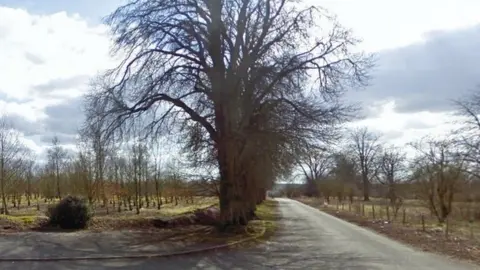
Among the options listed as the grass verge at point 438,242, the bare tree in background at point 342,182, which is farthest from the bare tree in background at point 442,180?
the bare tree in background at point 342,182

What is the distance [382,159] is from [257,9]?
70.6 m

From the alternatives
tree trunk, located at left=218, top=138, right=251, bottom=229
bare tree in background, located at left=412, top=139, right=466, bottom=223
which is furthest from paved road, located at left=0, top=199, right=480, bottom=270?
bare tree in background, located at left=412, top=139, right=466, bottom=223

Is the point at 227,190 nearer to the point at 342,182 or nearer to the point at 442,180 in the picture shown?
the point at 442,180

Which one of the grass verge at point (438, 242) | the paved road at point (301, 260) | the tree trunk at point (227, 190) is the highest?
the tree trunk at point (227, 190)

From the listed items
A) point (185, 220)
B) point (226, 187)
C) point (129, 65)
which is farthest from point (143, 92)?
point (185, 220)

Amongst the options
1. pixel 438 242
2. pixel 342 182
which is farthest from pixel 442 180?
pixel 342 182

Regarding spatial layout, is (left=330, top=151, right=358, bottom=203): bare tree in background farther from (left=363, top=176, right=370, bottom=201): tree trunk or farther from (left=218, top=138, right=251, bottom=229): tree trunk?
(left=218, top=138, right=251, bottom=229): tree trunk

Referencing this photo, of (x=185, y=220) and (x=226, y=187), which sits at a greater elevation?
(x=226, y=187)

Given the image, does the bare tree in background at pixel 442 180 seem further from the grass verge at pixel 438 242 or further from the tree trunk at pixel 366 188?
A: the tree trunk at pixel 366 188

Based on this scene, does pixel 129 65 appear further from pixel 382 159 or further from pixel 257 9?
pixel 382 159

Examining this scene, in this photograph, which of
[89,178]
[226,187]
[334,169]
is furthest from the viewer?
[334,169]

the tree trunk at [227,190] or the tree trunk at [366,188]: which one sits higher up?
the tree trunk at [227,190]

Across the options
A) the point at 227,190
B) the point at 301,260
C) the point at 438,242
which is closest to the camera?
the point at 301,260

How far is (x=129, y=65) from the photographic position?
72.6 ft
